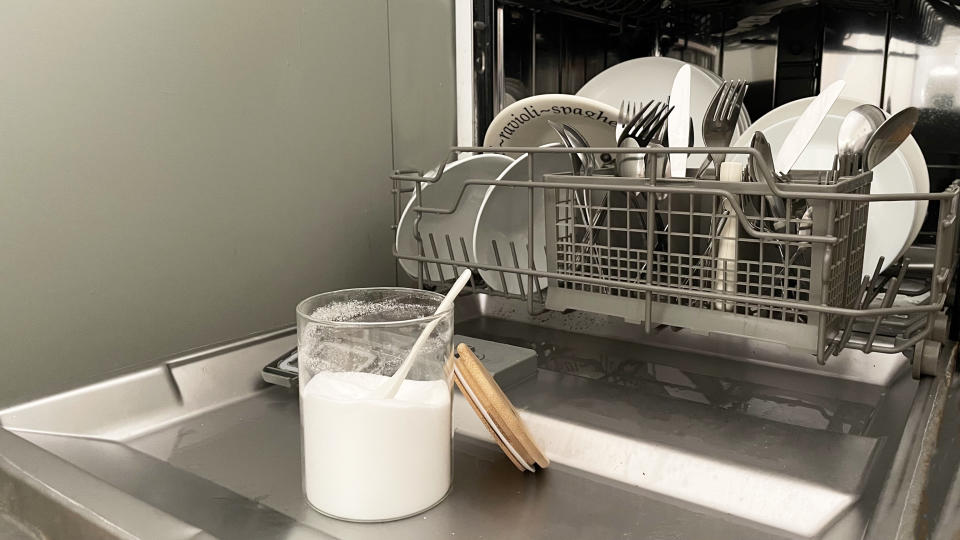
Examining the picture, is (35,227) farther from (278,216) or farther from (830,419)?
(830,419)

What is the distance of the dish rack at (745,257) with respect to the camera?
1.92 feet

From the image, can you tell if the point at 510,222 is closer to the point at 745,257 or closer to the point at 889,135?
the point at 745,257

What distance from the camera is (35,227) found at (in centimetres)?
79

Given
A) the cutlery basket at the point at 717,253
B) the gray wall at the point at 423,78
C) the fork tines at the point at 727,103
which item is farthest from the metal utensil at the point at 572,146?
the gray wall at the point at 423,78

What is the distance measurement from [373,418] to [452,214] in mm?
494

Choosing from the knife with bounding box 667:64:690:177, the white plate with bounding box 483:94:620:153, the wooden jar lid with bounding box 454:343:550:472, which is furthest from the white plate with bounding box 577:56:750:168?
the wooden jar lid with bounding box 454:343:550:472

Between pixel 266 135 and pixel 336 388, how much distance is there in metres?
0.58

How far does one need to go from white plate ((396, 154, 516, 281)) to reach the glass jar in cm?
41

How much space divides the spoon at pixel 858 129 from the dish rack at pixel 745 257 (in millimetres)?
29

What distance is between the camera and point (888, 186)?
0.82m

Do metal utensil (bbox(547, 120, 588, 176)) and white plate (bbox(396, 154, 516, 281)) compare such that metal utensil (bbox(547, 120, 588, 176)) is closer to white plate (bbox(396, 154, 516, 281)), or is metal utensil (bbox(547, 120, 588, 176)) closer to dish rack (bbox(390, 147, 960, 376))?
dish rack (bbox(390, 147, 960, 376))

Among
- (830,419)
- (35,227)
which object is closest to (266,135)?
(35,227)

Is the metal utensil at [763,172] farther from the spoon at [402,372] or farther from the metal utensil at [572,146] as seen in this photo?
the spoon at [402,372]

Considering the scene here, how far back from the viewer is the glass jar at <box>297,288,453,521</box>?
0.51m
